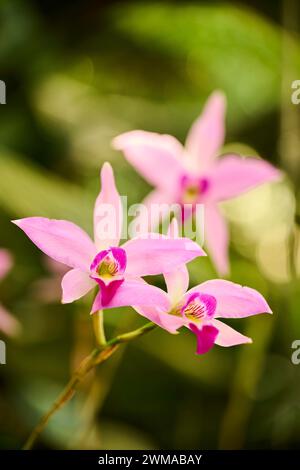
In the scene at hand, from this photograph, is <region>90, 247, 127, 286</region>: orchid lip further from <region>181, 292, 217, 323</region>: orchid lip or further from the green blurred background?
the green blurred background

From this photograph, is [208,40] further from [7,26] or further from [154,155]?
[154,155]

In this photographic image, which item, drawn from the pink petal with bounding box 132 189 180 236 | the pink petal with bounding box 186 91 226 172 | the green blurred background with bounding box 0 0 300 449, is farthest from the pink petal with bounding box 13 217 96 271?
the green blurred background with bounding box 0 0 300 449

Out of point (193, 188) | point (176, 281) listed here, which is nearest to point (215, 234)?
point (193, 188)

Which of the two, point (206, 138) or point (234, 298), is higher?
point (206, 138)

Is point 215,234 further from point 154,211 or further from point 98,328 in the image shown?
point 98,328

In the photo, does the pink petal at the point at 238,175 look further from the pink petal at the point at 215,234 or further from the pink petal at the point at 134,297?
the pink petal at the point at 134,297

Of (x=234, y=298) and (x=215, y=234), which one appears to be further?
(x=215, y=234)

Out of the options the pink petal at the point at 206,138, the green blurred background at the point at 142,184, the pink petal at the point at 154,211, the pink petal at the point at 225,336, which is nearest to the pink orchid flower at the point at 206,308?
the pink petal at the point at 225,336
